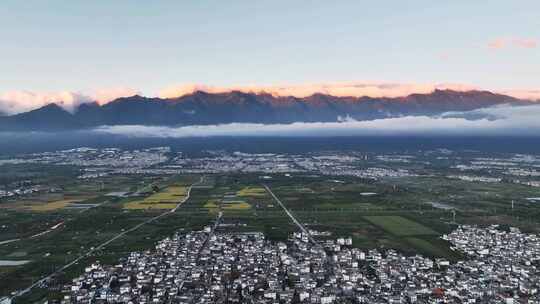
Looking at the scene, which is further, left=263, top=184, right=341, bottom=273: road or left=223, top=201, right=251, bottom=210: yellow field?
left=223, top=201, right=251, bottom=210: yellow field

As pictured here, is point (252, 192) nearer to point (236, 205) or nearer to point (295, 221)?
point (236, 205)

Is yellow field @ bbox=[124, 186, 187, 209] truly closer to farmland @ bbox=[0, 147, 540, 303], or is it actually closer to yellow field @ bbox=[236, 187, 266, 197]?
farmland @ bbox=[0, 147, 540, 303]

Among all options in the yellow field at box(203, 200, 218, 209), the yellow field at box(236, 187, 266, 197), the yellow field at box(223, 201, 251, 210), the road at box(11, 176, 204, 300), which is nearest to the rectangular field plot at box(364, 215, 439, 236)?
the yellow field at box(223, 201, 251, 210)

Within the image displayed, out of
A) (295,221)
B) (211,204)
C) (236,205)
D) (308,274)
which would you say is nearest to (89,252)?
(308,274)

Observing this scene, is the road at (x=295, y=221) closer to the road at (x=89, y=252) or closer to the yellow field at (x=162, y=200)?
the yellow field at (x=162, y=200)

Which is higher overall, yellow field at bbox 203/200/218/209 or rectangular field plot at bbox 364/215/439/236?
yellow field at bbox 203/200/218/209

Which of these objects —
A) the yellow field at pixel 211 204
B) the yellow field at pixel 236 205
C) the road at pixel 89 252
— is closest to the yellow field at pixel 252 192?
the yellow field at pixel 236 205
